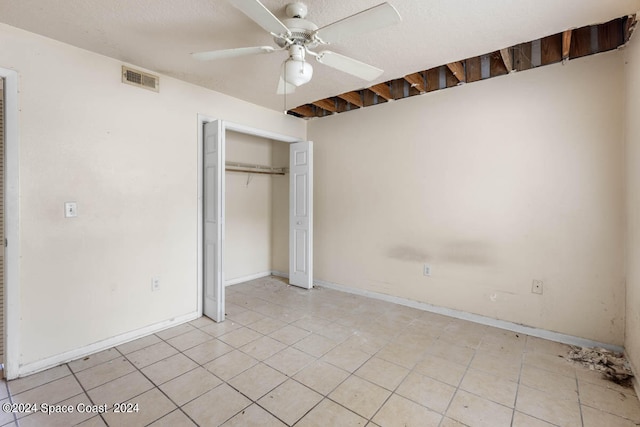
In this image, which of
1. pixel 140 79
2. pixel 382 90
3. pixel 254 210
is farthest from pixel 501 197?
pixel 140 79

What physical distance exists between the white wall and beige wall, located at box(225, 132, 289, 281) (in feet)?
4.35

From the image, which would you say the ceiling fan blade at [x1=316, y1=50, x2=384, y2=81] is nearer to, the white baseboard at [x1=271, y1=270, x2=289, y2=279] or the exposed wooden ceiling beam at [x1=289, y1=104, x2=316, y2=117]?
the exposed wooden ceiling beam at [x1=289, y1=104, x2=316, y2=117]

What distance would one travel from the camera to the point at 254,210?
4941 mm

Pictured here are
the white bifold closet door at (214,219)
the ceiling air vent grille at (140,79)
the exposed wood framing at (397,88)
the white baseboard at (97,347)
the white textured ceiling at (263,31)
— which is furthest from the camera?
the exposed wood framing at (397,88)

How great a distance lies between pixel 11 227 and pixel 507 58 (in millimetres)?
4268

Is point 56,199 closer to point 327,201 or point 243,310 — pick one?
point 243,310

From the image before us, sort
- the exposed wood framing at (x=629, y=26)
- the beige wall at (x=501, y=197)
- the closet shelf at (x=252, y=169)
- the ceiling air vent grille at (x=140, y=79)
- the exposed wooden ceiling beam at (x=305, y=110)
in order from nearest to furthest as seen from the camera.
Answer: the exposed wood framing at (x=629, y=26) → the beige wall at (x=501, y=197) → the ceiling air vent grille at (x=140, y=79) → the exposed wooden ceiling beam at (x=305, y=110) → the closet shelf at (x=252, y=169)

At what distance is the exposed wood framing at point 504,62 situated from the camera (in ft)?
7.81

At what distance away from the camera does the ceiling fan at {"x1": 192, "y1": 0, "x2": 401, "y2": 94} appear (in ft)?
4.95

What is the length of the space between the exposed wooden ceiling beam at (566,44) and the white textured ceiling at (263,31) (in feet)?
0.43

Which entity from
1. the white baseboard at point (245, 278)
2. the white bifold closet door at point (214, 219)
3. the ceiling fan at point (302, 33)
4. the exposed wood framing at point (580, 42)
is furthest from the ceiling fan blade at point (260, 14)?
the white baseboard at point (245, 278)

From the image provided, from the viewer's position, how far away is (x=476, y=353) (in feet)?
8.34

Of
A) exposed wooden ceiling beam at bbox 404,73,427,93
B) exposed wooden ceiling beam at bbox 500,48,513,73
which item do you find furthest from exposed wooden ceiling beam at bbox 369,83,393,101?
exposed wooden ceiling beam at bbox 500,48,513,73

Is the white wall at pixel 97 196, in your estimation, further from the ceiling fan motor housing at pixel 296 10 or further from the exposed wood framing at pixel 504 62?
the exposed wood framing at pixel 504 62
